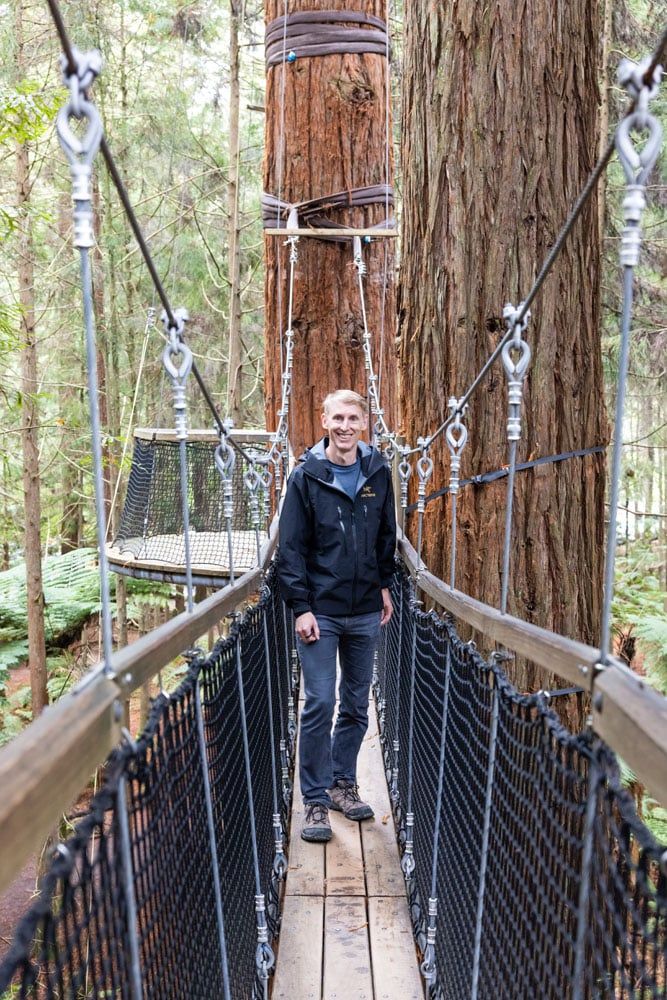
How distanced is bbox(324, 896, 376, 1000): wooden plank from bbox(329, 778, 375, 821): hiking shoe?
0.43m

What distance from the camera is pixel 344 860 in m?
2.45

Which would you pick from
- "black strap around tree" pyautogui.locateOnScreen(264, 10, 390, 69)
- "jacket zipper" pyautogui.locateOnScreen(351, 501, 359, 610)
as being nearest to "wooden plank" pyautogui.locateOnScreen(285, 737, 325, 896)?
"jacket zipper" pyautogui.locateOnScreen(351, 501, 359, 610)

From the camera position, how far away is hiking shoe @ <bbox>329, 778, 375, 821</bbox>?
2.68 metres

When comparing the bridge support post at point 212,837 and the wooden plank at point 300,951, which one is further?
the wooden plank at point 300,951

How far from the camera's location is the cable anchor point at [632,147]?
87 cm

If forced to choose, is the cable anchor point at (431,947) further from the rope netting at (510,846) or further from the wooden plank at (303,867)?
the wooden plank at (303,867)

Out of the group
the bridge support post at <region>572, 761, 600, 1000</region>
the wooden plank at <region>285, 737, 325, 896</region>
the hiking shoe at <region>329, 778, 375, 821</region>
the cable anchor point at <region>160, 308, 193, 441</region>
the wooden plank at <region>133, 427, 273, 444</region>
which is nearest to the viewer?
the bridge support post at <region>572, 761, 600, 1000</region>

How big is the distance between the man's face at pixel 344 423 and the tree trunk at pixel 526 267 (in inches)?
11.7

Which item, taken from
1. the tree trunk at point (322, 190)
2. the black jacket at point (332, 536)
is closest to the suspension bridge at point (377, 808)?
the black jacket at point (332, 536)

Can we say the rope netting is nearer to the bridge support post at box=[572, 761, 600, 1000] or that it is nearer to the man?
the bridge support post at box=[572, 761, 600, 1000]

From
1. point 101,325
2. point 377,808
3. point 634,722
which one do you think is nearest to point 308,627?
point 377,808

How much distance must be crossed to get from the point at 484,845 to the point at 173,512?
3411 millimetres

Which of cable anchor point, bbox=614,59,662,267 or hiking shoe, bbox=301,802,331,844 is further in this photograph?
hiking shoe, bbox=301,802,331,844

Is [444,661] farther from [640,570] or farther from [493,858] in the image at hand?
[640,570]
